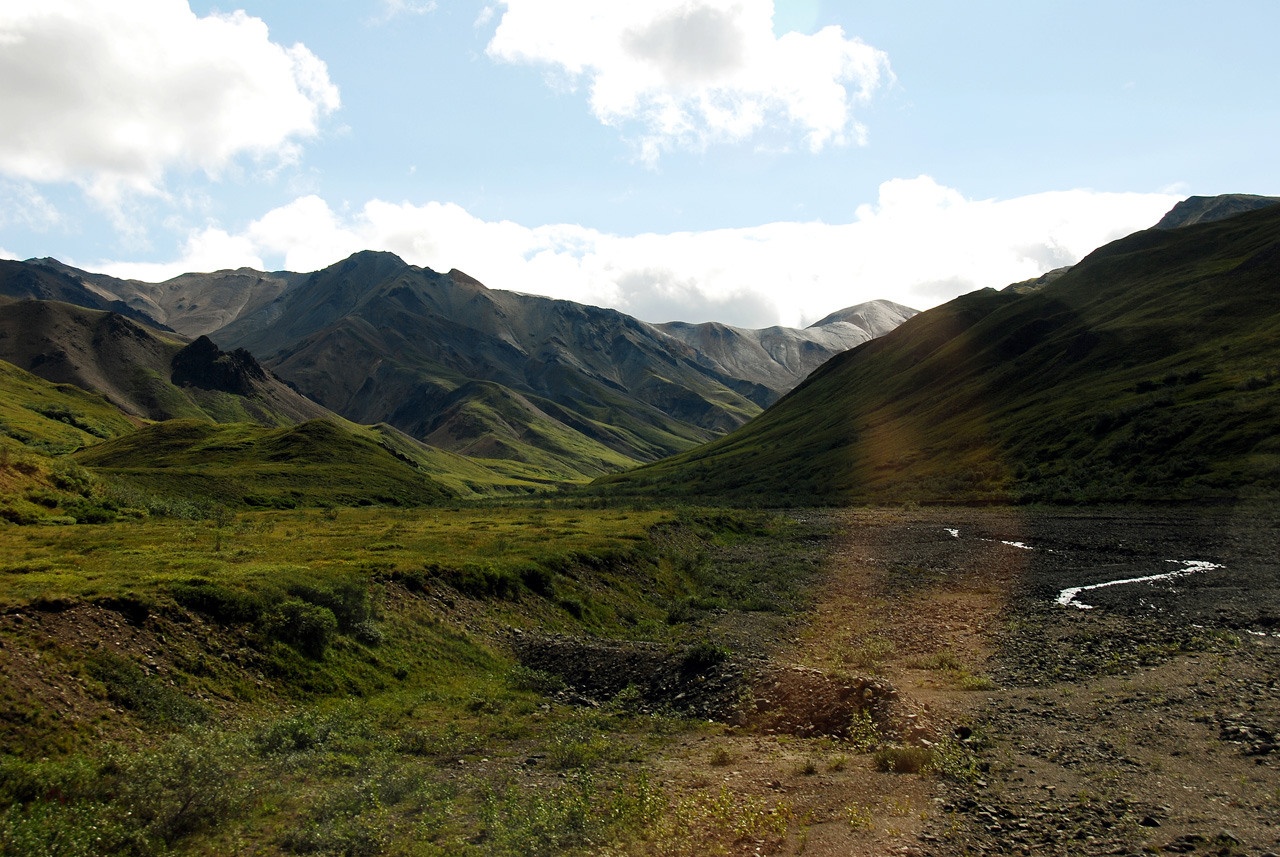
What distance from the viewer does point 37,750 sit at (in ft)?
55.3

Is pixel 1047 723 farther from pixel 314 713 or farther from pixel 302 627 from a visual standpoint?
pixel 302 627

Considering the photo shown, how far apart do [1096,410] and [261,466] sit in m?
151

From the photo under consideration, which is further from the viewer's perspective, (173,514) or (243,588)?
(173,514)

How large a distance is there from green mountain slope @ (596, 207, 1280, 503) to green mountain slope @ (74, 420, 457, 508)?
250ft

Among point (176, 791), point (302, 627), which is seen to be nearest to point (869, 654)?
point (302, 627)

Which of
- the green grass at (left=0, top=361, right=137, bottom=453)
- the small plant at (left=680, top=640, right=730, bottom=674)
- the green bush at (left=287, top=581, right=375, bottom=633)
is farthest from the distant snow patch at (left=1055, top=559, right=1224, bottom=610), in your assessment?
the green grass at (left=0, top=361, right=137, bottom=453)

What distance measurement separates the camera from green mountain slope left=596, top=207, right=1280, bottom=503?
101312mm

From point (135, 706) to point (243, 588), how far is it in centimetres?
870

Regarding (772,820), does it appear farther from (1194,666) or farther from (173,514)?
(173,514)

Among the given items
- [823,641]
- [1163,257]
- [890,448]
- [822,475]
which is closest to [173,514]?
[823,641]

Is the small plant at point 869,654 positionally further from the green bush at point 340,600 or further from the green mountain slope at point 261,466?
the green mountain slope at point 261,466

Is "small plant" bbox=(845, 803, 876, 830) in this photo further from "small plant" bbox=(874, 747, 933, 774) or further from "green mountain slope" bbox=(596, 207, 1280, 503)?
"green mountain slope" bbox=(596, 207, 1280, 503)

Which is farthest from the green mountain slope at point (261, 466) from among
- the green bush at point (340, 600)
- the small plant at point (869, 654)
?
the small plant at point (869, 654)

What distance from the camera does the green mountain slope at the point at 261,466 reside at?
9994cm
